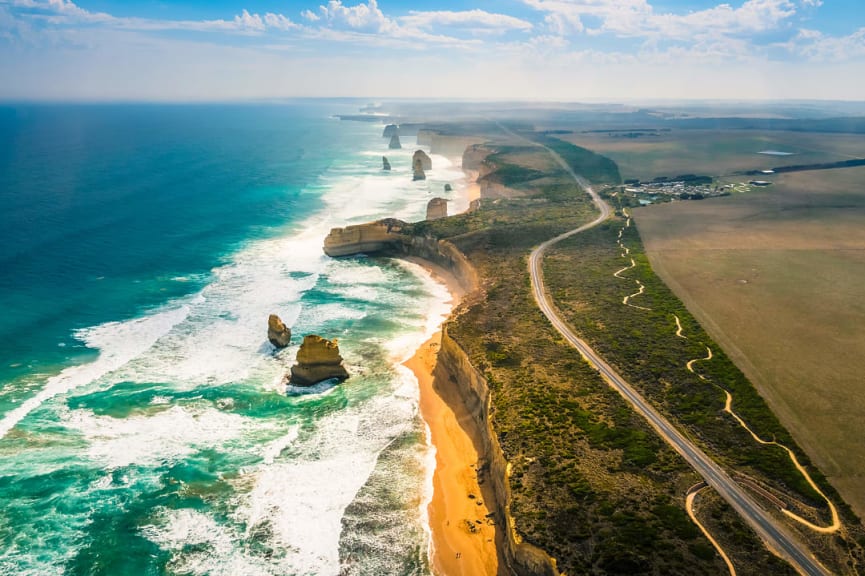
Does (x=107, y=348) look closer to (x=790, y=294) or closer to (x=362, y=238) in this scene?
(x=362, y=238)

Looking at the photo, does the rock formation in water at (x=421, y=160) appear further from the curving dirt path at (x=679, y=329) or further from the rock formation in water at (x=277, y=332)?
the curving dirt path at (x=679, y=329)

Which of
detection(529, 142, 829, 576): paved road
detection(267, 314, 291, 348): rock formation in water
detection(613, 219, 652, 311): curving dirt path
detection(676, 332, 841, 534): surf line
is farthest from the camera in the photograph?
detection(613, 219, 652, 311): curving dirt path

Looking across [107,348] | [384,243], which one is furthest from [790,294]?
[107,348]

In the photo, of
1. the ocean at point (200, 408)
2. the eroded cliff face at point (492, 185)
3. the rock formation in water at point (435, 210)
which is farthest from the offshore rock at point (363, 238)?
the eroded cliff face at point (492, 185)

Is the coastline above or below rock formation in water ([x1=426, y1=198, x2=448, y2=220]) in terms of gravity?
below

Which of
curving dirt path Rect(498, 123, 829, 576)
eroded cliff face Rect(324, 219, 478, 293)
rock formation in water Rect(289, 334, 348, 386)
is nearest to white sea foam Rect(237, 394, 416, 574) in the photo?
rock formation in water Rect(289, 334, 348, 386)

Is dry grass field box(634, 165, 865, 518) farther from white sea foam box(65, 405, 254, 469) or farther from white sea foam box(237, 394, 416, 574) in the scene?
white sea foam box(65, 405, 254, 469)

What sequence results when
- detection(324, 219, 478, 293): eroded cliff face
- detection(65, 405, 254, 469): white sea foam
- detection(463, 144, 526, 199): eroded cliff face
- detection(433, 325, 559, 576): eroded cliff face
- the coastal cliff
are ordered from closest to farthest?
detection(433, 325, 559, 576): eroded cliff face → the coastal cliff → detection(65, 405, 254, 469): white sea foam → detection(324, 219, 478, 293): eroded cliff face → detection(463, 144, 526, 199): eroded cliff face

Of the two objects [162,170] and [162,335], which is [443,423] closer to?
[162,335]
